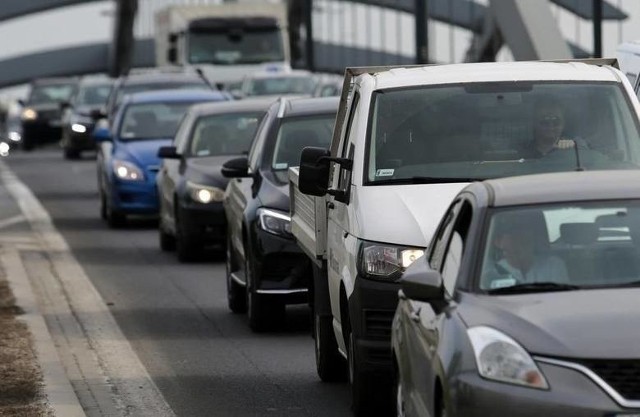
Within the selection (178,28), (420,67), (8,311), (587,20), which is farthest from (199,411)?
(587,20)

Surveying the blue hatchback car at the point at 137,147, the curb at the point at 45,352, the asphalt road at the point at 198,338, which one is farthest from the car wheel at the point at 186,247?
the blue hatchback car at the point at 137,147

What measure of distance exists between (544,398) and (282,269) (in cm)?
806

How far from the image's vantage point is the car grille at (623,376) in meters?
7.66

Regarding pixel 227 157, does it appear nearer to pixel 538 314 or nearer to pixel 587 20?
pixel 538 314

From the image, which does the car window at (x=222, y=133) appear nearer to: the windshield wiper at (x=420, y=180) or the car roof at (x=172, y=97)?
the car roof at (x=172, y=97)

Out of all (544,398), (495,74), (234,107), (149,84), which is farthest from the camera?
(149,84)

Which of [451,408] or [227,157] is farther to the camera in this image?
[227,157]

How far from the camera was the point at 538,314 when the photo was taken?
8.07 m

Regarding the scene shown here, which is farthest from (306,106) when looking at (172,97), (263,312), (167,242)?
(172,97)

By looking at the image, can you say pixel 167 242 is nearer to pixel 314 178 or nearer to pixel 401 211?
pixel 314 178

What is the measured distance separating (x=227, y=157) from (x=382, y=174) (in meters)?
11.1

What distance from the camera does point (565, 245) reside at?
342 inches

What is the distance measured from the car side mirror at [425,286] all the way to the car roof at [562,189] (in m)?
0.48

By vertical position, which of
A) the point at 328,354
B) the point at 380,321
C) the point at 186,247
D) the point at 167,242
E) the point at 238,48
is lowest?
the point at 167,242
